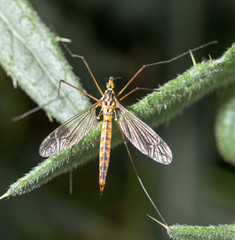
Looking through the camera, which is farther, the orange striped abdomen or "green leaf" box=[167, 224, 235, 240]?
the orange striped abdomen

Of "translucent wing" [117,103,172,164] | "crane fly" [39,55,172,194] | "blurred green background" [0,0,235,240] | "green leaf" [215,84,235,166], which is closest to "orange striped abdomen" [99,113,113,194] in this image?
"crane fly" [39,55,172,194]

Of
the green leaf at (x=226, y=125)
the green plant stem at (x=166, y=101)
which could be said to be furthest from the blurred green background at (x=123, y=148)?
the green plant stem at (x=166, y=101)

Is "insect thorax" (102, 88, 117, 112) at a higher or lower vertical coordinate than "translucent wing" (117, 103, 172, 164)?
higher

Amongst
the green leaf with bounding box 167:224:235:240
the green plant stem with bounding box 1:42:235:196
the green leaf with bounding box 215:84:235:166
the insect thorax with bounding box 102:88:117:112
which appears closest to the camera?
the green leaf with bounding box 167:224:235:240

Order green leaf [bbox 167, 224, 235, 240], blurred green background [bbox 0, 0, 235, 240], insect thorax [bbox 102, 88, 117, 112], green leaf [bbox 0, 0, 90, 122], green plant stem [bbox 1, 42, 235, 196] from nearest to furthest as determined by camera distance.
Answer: green leaf [bbox 167, 224, 235, 240] < green plant stem [bbox 1, 42, 235, 196] < green leaf [bbox 0, 0, 90, 122] < insect thorax [bbox 102, 88, 117, 112] < blurred green background [bbox 0, 0, 235, 240]

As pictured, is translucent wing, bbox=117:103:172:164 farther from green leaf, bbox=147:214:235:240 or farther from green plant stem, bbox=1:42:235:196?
green leaf, bbox=147:214:235:240

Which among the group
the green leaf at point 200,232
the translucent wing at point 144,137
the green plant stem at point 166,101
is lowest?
the green leaf at point 200,232

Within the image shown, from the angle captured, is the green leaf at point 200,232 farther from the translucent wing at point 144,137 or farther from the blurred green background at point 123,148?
the blurred green background at point 123,148
